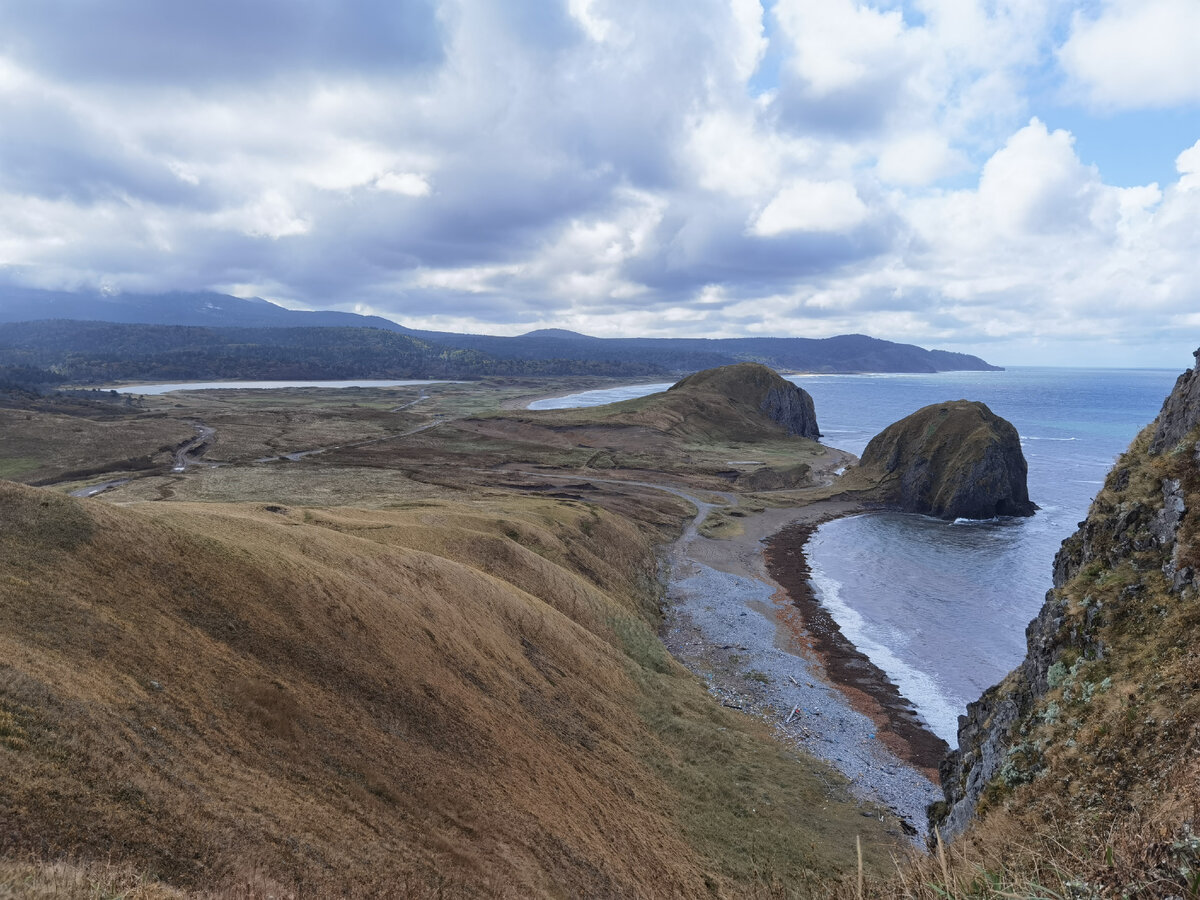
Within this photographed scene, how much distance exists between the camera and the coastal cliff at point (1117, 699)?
11.4 m

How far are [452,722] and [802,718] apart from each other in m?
25.4

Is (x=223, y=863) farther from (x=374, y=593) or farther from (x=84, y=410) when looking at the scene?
(x=84, y=410)

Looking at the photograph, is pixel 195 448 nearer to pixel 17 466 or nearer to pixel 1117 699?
pixel 17 466

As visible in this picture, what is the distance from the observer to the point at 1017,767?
18.6m

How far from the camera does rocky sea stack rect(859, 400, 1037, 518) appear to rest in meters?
103

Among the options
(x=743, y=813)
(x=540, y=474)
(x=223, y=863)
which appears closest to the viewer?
(x=223, y=863)

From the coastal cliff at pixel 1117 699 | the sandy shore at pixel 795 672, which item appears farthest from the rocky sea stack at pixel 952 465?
the coastal cliff at pixel 1117 699

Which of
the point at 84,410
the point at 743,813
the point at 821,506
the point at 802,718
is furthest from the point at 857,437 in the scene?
the point at 84,410

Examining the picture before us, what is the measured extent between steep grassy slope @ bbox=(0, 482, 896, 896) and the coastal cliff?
6691 millimetres

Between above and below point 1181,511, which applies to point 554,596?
below

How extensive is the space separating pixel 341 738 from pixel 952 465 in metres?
113

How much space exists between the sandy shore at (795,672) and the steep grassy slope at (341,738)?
3872mm

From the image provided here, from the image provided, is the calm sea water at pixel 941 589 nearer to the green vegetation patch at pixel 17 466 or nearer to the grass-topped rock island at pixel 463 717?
the grass-topped rock island at pixel 463 717

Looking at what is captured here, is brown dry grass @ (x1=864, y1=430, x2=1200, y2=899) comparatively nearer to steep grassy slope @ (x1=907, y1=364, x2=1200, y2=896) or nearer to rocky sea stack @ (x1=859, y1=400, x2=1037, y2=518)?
steep grassy slope @ (x1=907, y1=364, x2=1200, y2=896)
